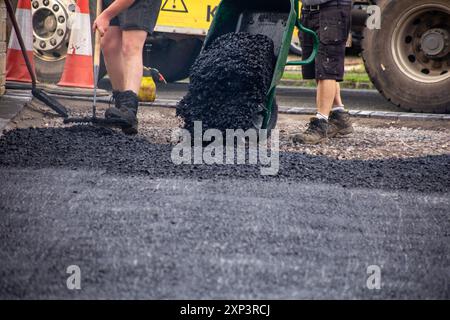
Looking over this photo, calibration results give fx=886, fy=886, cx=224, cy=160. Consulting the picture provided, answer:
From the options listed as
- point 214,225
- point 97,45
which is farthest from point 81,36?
point 214,225

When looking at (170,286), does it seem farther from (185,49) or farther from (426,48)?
(185,49)

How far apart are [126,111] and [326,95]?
128 cm

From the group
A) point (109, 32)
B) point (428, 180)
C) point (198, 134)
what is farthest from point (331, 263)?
point (109, 32)

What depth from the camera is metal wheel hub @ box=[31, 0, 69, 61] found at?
839cm

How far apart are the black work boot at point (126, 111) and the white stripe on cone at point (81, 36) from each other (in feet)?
7.55

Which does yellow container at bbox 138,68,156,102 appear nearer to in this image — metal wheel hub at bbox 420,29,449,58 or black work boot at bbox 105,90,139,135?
black work boot at bbox 105,90,139,135

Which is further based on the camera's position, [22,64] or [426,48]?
[22,64]

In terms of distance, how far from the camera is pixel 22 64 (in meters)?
7.72

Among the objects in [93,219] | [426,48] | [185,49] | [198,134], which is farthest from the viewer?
[185,49]

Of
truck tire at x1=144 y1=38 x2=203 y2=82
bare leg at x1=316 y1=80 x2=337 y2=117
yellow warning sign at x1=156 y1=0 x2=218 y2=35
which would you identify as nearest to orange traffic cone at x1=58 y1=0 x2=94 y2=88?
yellow warning sign at x1=156 y1=0 x2=218 y2=35

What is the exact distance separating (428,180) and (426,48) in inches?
117

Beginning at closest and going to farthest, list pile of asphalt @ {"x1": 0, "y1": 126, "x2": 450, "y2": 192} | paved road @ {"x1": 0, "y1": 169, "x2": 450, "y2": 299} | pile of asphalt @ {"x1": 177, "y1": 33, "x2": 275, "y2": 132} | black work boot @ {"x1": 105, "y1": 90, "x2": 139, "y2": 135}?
paved road @ {"x1": 0, "y1": 169, "x2": 450, "y2": 299}
pile of asphalt @ {"x1": 0, "y1": 126, "x2": 450, "y2": 192}
pile of asphalt @ {"x1": 177, "y1": 33, "x2": 275, "y2": 132}
black work boot @ {"x1": 105, "y1": 90, "x2": 139, "y2": 135}

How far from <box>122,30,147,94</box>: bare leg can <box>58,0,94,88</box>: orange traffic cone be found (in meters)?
2.13

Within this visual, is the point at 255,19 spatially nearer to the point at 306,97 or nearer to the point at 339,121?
the point at 339,121
